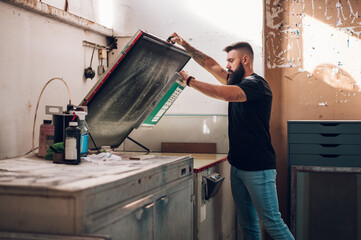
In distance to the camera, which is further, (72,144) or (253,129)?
(253,129)

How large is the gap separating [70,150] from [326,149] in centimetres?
191

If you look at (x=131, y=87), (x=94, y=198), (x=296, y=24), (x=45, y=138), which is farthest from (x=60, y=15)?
(x=296, y=24)

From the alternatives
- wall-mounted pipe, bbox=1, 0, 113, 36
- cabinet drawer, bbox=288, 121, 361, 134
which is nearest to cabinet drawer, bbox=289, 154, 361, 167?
cabinet drawer, bbox=288, 121, 361, 134

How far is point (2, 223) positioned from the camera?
1.17 metres

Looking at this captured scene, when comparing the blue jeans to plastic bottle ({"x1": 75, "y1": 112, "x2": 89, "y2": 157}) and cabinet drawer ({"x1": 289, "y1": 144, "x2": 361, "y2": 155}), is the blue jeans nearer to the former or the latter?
cabinet drawer ({"x1": 289, "y1": 144, "x2": 361, "y2": 155})

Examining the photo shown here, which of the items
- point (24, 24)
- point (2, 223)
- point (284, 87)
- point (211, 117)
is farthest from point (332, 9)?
point (2, 223)

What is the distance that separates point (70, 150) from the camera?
5.39ft

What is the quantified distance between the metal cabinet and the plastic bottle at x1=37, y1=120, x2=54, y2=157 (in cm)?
11

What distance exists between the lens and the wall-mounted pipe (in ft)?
7.42

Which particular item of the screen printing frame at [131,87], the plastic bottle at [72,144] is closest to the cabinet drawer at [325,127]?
the screen printing frame at [131,87]

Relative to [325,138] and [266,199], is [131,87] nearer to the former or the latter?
[266,199]

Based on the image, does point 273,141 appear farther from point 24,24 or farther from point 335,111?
point 24,24

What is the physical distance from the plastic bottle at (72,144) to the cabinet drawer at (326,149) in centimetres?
172

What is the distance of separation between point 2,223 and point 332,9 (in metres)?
2.94
